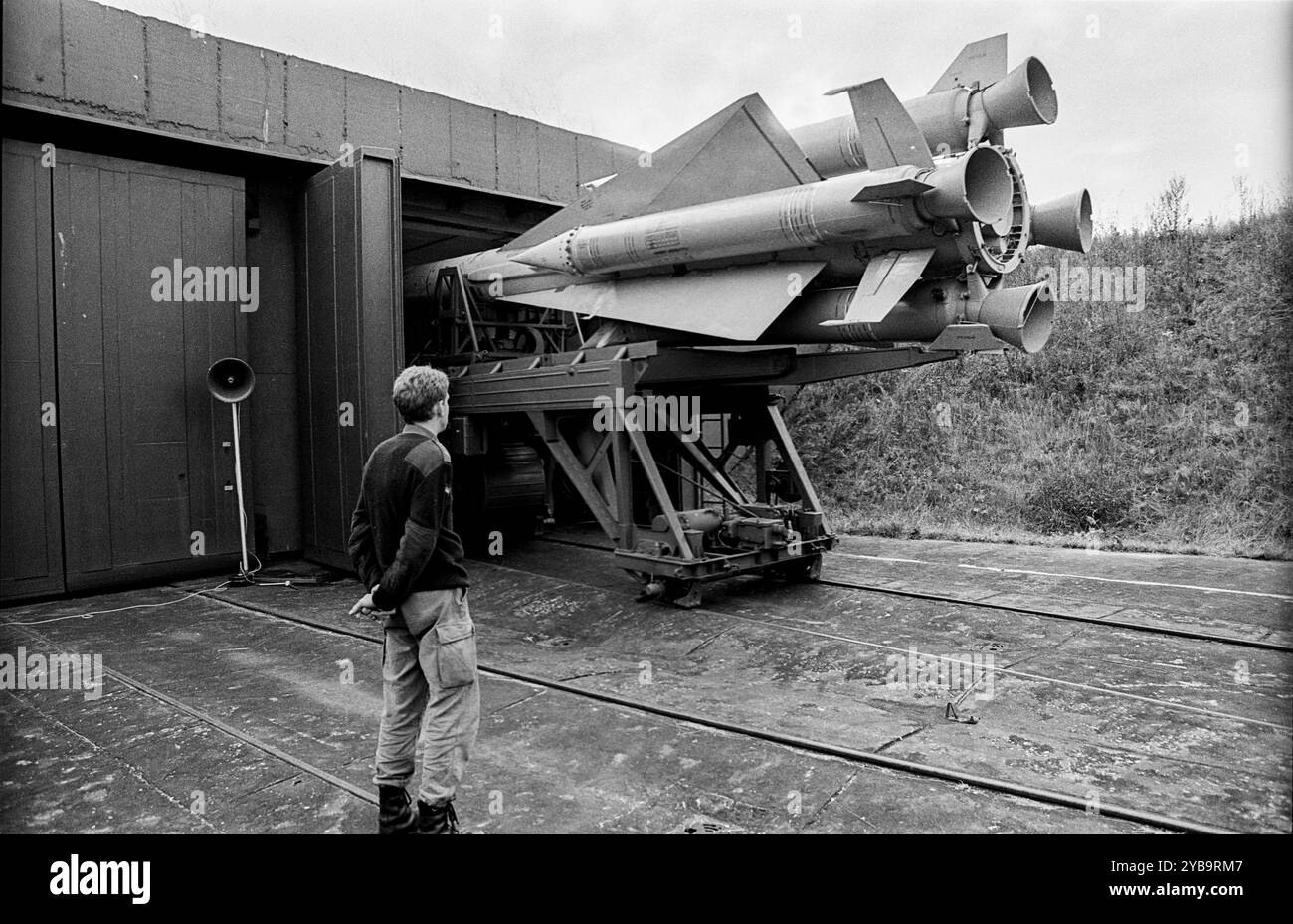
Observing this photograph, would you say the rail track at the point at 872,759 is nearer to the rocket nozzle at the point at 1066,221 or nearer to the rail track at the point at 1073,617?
the rail track at the point at 1073,617

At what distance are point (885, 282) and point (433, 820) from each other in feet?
15.3

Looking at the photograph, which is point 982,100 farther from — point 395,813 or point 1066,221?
point 395,813

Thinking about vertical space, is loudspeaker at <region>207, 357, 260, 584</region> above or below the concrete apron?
above

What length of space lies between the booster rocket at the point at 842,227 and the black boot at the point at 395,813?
4357 millimetres

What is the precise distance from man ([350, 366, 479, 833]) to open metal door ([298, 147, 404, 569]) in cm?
578

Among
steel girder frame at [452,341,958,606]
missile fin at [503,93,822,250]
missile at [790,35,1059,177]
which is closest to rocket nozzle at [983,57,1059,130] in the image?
missile at [790,35,1059,177]

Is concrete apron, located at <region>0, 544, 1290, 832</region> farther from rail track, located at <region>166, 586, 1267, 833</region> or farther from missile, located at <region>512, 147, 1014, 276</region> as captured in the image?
missile, located at <region>512, 147, 1014, 276</region>

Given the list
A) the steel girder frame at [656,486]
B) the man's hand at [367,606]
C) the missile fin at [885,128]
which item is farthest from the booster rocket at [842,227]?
the man's hand at [367,606]

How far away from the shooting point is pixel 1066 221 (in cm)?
628

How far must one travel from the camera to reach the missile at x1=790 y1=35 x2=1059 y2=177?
6.07m

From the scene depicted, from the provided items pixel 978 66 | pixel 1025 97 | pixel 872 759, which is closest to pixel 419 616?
pixel 872 759

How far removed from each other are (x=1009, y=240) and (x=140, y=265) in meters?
8.22
